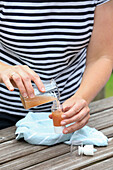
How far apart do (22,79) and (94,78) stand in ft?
1.71

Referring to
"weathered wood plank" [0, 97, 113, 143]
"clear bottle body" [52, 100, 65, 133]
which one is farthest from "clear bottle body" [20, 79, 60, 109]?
"weathered wood plank" [0, 97, 113, 143]

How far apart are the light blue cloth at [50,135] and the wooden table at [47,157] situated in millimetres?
27

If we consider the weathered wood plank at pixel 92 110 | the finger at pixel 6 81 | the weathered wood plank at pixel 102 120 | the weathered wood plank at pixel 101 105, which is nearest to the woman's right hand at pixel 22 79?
the finger at pixel 6 81

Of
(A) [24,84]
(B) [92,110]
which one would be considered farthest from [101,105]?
(A) [24,84]

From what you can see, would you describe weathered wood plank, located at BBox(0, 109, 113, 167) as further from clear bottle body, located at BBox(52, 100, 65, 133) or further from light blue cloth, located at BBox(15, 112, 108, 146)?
clear bottle body, located at BBox(52, 100, 65, 133)

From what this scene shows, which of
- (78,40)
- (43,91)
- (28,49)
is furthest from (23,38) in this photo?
(43,91)

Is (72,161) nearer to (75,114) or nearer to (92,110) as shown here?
(75,114)

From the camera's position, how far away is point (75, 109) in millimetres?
1521

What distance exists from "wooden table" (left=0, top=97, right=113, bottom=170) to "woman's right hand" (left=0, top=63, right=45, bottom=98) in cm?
27

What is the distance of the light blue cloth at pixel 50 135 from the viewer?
152 cm

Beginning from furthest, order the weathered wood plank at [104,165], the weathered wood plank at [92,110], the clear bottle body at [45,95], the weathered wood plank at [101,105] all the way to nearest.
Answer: the weathered wood plank at [101,105] → the weathered wood plank at [92,110] → the clear bottle body at [45,95] → the weathered wood plank at [104,165]

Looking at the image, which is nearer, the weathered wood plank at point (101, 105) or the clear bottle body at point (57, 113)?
the clear bottle body at point (57, 113)

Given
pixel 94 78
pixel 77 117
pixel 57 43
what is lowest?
pixel 77 117

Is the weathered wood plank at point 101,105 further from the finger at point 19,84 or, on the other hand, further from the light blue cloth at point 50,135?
the finger at point 19,84
